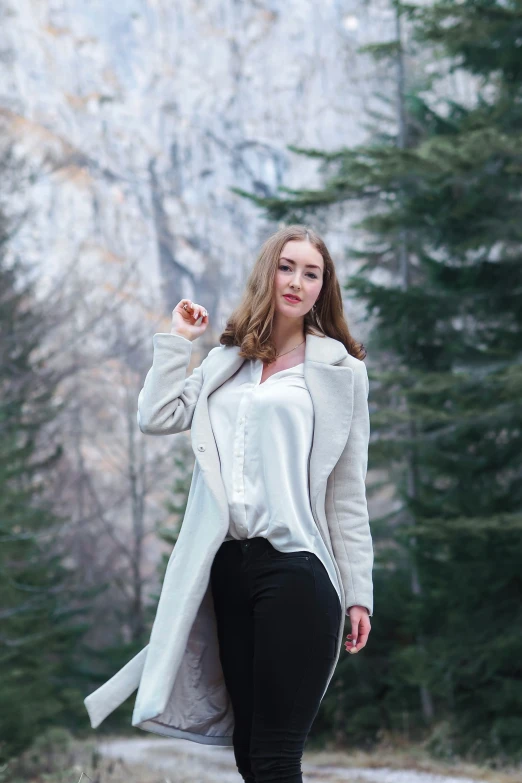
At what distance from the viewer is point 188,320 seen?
117 inches

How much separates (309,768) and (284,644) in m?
8.66

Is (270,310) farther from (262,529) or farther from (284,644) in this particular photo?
(284,644)

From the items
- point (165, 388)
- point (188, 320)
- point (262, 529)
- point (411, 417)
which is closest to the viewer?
point (262, 529)

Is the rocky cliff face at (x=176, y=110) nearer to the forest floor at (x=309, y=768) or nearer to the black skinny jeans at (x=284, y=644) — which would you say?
the forest floor at (x=309, y=768)

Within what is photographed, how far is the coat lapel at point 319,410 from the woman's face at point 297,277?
118 mm

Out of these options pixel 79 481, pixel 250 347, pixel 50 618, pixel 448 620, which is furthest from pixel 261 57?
pixel 250 347

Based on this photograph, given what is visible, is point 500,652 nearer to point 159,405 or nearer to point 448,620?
point 448,620

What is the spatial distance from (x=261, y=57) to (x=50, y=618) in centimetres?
5158

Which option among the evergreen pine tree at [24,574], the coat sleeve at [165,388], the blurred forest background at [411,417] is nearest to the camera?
the coat sleeve at [165,388]

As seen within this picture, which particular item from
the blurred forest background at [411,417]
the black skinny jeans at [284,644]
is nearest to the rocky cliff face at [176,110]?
the blurred forest background at [411,417]

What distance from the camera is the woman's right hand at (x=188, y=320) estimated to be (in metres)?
2.94

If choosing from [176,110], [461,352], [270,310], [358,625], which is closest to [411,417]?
[461,352]

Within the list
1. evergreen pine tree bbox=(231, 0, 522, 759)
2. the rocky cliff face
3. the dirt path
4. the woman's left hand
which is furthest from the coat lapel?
the rocky cliff face

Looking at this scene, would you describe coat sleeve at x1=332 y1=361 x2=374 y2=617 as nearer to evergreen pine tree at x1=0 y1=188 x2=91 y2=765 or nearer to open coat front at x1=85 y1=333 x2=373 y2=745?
open coat front at x1=85 y1=333 x2=373 y2=745
